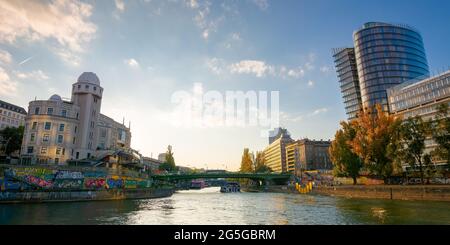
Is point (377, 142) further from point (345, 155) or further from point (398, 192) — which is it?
point (398, 192)

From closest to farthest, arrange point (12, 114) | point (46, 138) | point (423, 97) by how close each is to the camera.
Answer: point (46, 138) < point (423, 97) < point (12, 114)

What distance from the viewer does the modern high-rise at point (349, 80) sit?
6314 inches

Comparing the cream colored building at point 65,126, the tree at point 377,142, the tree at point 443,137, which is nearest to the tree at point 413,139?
the tree at point 377,142

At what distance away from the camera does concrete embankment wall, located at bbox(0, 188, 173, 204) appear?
155 feet

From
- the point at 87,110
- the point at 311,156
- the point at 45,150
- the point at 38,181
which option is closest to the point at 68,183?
the point at 38,181

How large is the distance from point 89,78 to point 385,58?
457ft

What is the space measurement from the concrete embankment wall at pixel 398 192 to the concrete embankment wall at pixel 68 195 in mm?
54976

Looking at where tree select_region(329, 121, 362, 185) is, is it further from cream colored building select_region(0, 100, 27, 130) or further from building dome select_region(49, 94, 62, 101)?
cream colored building select_region(0, 100, 27, 130)

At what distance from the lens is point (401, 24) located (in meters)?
148

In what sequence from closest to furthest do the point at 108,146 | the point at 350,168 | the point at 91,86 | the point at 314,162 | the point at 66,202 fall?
the point at 66,202 < the point at 350,168 < the point at 91,86 < the point at 108,146 < the point at 314,162

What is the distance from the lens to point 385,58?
139500 mm
